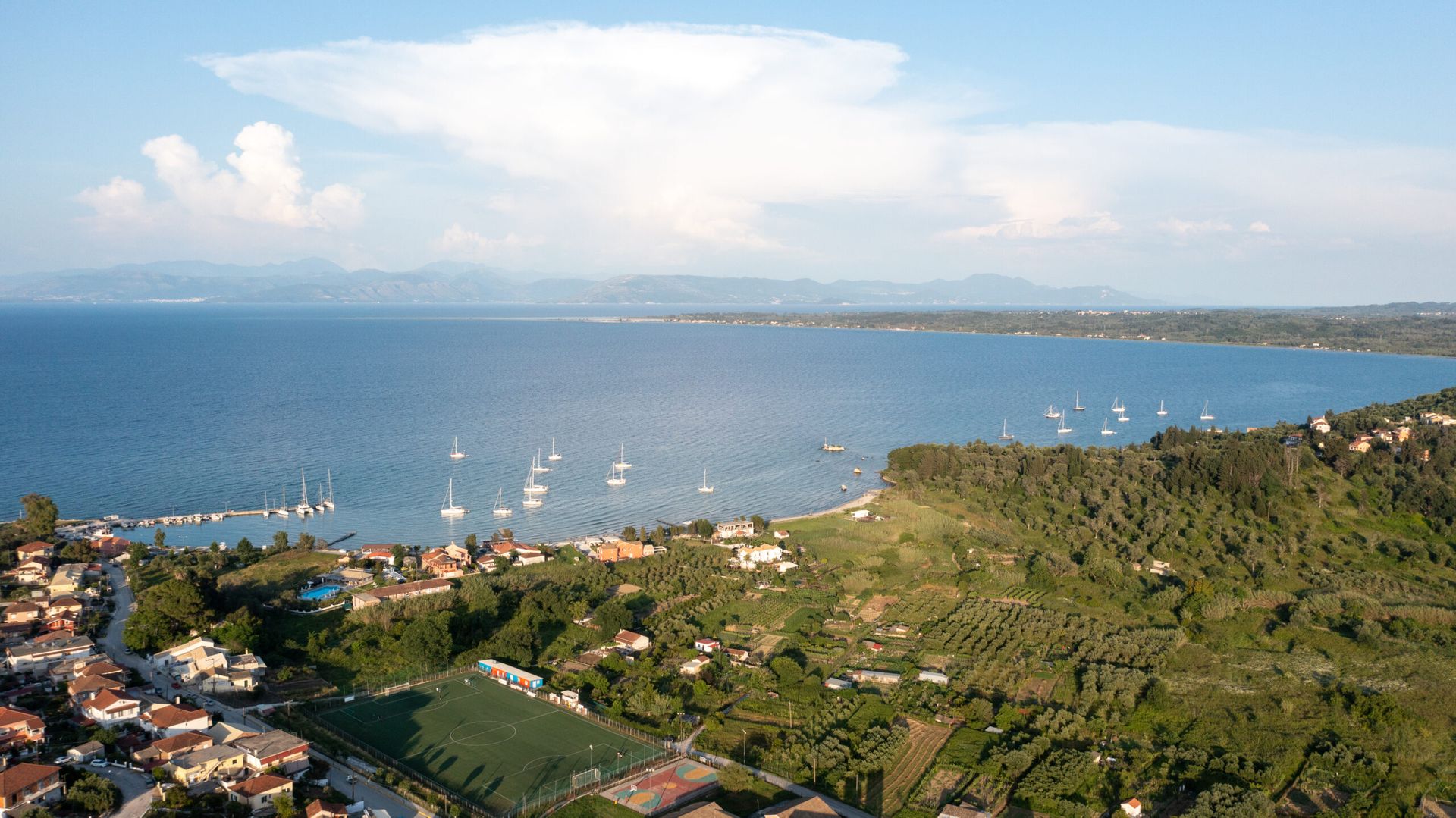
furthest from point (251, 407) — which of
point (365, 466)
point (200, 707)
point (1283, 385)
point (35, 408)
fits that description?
point (1283, 385)

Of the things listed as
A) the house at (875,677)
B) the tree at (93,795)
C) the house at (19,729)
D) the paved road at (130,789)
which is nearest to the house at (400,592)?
the house at (19,729)

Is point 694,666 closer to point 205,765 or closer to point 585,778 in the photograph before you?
point 585,778

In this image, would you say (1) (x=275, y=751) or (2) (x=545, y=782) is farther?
(2) (x=545, y=782)

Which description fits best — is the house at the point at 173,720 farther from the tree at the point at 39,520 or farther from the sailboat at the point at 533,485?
the sailboat at the point at 533,485

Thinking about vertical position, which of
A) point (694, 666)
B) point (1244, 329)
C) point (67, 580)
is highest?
point (1244, 329)

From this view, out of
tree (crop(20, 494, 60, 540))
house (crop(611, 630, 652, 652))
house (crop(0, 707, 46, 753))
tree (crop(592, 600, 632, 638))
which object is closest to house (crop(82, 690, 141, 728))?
house (crop(0, 707, 46, 753))

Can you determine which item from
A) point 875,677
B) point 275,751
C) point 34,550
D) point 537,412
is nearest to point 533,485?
point 34,550
